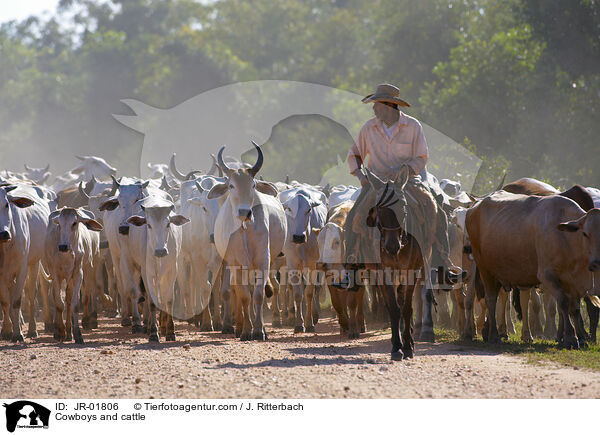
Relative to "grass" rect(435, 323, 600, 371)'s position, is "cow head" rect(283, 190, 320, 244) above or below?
above

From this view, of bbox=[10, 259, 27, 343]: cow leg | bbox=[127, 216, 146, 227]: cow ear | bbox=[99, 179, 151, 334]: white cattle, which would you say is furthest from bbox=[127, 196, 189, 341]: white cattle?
bbox=[10, 259, 27, 343]: cow leg

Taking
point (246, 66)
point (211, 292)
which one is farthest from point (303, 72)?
point (211, 292)

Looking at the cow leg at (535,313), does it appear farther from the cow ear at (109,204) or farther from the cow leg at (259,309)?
the cow ear at (109,204)

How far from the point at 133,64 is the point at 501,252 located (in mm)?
53576

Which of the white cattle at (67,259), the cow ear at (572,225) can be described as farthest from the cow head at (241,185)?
the cow ear at (572,225)

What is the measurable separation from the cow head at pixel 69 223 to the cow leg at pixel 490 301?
5.40 m

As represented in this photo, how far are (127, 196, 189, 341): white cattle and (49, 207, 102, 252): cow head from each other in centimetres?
62

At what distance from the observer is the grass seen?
940 cm

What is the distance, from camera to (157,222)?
11.7 metres

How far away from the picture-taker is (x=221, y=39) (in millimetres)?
61469

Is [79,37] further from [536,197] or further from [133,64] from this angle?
[536,197]

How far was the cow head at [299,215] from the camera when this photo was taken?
12.7m

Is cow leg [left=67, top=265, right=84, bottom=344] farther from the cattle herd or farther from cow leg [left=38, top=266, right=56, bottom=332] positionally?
cow leg [left=38, top=266, right=56, bottom=332]

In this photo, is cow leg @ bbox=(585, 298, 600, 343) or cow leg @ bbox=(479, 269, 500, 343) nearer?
cow leg @ bbox=(479, 269, 500, 343)
